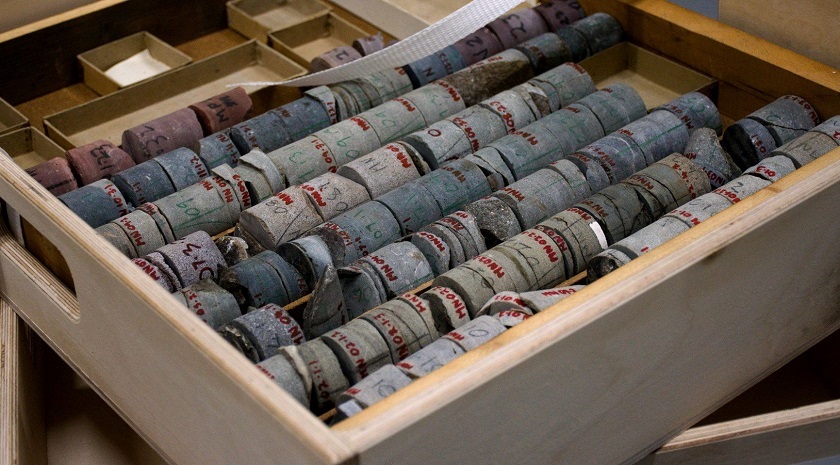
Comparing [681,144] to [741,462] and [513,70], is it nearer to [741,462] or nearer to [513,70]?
[513,70]

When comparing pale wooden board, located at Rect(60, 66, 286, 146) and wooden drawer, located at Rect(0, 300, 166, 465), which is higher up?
pale wooden board, located at Rect(60, 66, 286, 146)

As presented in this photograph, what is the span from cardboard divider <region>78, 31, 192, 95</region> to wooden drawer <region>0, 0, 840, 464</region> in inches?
26.4

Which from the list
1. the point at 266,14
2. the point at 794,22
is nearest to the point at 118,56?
the point at 266,14

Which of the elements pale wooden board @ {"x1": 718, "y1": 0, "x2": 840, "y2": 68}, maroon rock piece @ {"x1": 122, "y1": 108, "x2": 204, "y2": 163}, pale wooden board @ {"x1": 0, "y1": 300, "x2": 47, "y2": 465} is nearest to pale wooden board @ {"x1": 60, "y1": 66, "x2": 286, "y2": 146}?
maroon rock piece @ {"x1": 122, "y1": 108, "x2": 204, "y2": 163}

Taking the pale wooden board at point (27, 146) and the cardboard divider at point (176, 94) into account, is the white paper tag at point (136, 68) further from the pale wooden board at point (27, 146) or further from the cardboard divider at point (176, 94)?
the pale wooden board at point (27, 146)

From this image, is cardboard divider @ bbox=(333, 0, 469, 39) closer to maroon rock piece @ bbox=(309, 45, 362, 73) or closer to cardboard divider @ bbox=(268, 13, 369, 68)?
cardboard divider @ bbox=(268, 13, 369, 68)

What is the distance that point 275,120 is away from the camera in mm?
2135

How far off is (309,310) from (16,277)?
59 centimetres

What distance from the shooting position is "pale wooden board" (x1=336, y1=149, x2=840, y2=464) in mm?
1360

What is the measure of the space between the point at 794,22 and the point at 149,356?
143 cm

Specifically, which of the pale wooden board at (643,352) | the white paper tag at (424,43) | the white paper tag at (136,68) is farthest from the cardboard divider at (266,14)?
the pale wooden board at (643,352)

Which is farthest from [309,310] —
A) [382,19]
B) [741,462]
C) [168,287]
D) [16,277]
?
[382,19]

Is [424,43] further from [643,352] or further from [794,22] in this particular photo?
[643,352]

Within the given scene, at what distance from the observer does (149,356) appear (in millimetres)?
1573
